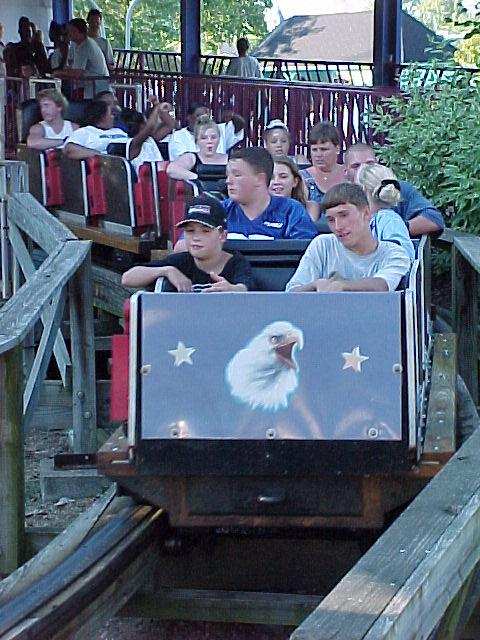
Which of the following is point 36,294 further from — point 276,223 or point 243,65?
point 243,65

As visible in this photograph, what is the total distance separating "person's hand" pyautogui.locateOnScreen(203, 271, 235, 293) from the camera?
4.22 meters

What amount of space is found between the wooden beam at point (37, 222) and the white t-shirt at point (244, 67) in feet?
34.4

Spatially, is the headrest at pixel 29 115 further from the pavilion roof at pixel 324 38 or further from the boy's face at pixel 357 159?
the pavilion roof at pixel 324 38

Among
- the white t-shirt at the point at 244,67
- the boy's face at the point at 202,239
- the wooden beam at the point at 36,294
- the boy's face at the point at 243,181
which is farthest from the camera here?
the white t-shirt at the point at 244,67

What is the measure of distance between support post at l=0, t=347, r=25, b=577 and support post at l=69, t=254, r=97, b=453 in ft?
5.16

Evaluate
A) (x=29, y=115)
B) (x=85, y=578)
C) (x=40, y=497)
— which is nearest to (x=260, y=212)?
(x=40, y=497)

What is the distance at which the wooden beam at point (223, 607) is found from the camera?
12.8 ft

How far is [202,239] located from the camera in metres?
4.52

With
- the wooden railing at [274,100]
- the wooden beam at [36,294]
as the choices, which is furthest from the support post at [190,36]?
A: the wooden beam at [36,294]

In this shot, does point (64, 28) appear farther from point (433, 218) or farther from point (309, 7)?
point (309, 7)

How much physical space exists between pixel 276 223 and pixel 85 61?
35.2ft

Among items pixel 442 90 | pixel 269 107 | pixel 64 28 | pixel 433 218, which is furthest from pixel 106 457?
pixel 64 28

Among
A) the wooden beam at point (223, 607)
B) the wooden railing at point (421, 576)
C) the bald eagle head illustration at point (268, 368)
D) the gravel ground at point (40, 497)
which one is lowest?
the gravel ground at point (40, 497)

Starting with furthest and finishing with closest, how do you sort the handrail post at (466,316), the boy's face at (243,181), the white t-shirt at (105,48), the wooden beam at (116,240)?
the white t-shirt at (105,48) → the wooden beam at (116,240) → the handrail post at (466,316) → the boy's face at (243,181)
